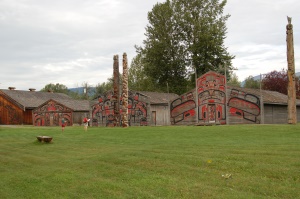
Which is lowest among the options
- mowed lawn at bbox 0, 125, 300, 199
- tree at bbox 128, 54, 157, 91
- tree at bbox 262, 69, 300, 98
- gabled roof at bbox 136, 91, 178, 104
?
mowed lawn at bbox 0, 125, 300, 199

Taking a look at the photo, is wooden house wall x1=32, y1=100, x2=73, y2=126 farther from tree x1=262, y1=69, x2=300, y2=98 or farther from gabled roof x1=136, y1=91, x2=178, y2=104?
tree x1=262, y1=69, x2=300, y2=98

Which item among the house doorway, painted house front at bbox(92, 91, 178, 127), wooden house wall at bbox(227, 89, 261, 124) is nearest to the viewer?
wooden house wall at bbox(227, 89, 261, 124)

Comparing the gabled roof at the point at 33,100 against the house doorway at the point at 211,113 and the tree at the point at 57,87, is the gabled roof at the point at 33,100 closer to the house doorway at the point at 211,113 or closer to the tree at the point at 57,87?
the house doorway at the point at 211,113

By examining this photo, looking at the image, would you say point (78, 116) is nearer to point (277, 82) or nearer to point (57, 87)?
point (277, 82)

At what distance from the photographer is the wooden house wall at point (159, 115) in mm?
42406

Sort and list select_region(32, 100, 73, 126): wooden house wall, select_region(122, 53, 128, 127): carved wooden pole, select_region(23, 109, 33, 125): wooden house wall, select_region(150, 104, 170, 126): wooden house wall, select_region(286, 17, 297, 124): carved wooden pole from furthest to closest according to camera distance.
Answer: select_region(23, 109, 33, 125): wooden house wall < select_region(32, 100, 73, 126): wooden house wall < select_region(150, 104, 170, 126): wooden house wall < select_region(122, 53, 128, 127): carved wooden pole < select_region(286, 17, 297, 124): carved wooden pole

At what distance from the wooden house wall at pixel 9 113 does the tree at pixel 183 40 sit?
22.1 metres

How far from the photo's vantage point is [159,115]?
43844 millimetres

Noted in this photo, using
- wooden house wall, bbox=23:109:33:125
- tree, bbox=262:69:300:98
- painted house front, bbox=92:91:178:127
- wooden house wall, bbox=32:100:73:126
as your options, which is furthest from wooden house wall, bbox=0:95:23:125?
tree, bbox=262:69:300:98

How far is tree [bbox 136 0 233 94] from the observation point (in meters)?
52.8

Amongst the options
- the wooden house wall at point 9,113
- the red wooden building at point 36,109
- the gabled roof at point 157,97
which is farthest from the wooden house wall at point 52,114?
the gabled roof at point 157,97

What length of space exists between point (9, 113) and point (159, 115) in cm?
2901

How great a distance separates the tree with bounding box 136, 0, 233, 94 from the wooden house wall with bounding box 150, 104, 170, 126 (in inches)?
467

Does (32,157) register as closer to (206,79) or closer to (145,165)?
(145,165)
